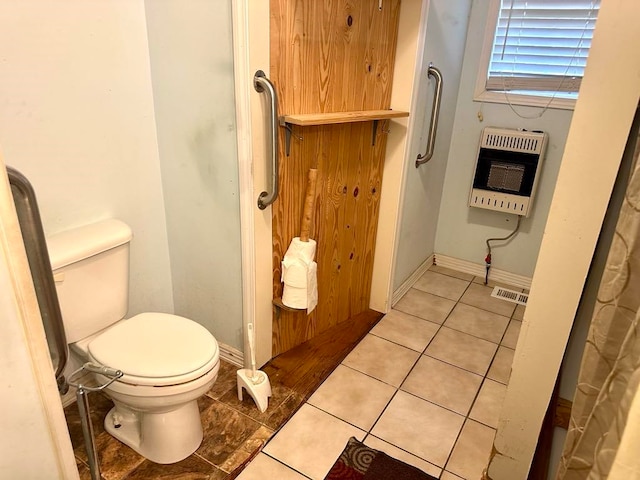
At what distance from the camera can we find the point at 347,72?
1.92 m

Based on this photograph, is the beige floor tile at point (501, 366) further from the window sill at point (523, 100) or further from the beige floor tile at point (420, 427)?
the window sill at point (523, 100)

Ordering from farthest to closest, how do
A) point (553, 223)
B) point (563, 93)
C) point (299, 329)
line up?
point (563, 93), point (299, 329), point (553, 223)

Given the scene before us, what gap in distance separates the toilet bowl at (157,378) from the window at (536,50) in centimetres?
227

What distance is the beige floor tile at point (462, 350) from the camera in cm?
223

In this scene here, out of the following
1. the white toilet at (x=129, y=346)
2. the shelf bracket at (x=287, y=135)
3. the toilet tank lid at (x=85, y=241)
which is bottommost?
the white toilet at (x=129, y=346)

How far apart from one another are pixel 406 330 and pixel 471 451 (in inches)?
32.2

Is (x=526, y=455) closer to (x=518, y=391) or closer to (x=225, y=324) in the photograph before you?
(x=518, y=391)

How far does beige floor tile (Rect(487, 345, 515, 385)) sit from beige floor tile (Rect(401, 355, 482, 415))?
86 millimetres

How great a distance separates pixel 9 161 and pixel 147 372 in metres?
0.81

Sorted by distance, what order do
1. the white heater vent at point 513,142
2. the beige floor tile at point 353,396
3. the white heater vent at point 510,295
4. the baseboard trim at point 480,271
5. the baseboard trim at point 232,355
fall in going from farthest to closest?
the baseboard trim at point 480,271
the white heater vent at point 510,295
the white heater vent at point 513,142
the baseboard trim at point 232,355
the beige floor tile at point 353,396

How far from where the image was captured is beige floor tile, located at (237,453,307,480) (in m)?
1.58

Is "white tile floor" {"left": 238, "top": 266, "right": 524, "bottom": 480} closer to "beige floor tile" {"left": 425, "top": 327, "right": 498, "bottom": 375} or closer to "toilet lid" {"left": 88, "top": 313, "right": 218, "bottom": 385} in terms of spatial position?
"beige floor tile" {"left": 425, "top": 327, "right": 498, "bottom": 375}

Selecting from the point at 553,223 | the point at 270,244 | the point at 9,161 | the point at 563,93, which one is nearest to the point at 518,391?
the point at 553,223

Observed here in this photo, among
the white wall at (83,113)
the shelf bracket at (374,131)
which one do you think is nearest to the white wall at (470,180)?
the shelf bracket at (374,131)
